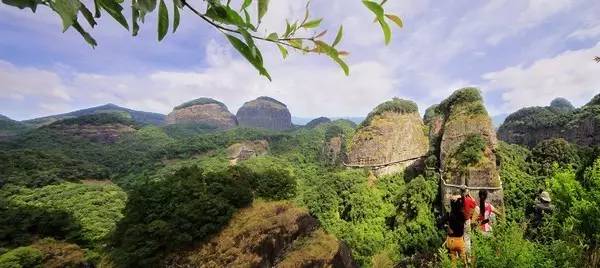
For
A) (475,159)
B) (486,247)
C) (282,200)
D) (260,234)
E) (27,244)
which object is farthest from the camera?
(475,159)

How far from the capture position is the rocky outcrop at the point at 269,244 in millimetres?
20125

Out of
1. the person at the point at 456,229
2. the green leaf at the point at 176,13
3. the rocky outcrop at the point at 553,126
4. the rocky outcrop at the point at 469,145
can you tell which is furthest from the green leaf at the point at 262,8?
the rocky outcrop at the point at 553,126

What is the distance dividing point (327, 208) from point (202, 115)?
158119mm

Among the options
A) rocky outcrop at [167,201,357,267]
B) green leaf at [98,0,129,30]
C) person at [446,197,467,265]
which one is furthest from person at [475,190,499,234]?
rocky outcrop at [167,201,357,267]

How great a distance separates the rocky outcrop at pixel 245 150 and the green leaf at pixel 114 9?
228 feet

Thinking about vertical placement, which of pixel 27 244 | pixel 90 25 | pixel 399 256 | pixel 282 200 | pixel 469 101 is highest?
pixel 469 101

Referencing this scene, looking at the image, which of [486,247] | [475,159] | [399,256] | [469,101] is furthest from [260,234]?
[469,101]

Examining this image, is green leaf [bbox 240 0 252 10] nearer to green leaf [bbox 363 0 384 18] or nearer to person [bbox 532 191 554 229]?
green leaf [bbox 363 0 384 18]

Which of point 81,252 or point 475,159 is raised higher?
point 475,159

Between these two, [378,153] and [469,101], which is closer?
[469,101]

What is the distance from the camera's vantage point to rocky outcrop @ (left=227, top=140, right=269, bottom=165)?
7450 cm

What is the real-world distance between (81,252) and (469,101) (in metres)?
37.6

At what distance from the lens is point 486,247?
18.2ft

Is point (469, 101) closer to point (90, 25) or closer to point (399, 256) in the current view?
point (399, 256)
